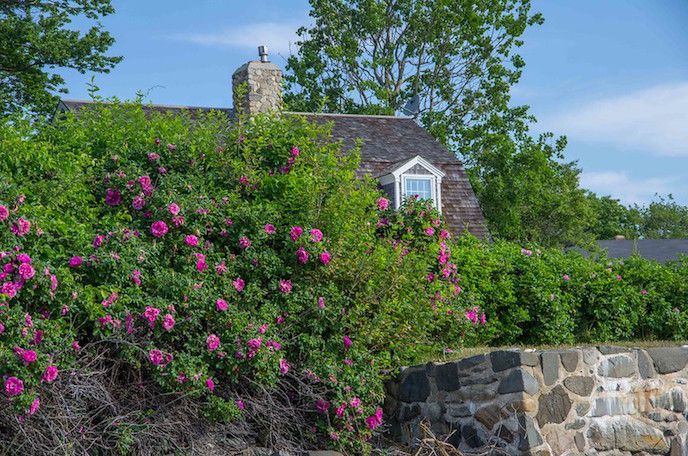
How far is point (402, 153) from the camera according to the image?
19578 mm

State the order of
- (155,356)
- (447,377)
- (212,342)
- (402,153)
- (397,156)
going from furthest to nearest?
(402,153), (397,156), (447,377), (212,342), (155,356)

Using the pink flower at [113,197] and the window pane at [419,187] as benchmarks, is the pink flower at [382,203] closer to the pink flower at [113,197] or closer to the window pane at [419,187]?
the pink flower at [113,197]

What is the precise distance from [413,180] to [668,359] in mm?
10686

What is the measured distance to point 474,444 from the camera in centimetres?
782

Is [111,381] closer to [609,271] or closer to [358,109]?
[609,271]

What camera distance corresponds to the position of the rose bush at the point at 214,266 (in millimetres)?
6883

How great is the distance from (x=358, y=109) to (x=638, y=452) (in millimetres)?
20362

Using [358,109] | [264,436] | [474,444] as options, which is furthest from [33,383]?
[358,109]

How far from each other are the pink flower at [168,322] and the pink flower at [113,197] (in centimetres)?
141

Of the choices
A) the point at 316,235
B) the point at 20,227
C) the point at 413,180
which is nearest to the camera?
the point at 20,227

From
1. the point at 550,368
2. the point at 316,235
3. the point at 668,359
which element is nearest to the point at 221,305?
the point at 316,235

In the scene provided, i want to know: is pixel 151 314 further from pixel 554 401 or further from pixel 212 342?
pixel 554 401

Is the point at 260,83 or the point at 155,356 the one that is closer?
the point at 155,356

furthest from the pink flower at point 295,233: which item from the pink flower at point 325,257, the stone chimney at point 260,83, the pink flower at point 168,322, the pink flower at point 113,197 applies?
the stone chimney at point 260,83
